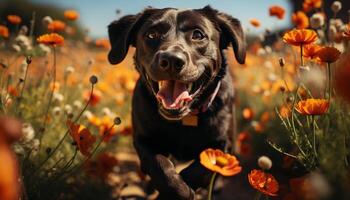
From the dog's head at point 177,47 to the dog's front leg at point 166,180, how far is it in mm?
274

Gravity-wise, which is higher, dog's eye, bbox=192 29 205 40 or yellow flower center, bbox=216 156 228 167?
dog's eye, bbox=192 29 205 40

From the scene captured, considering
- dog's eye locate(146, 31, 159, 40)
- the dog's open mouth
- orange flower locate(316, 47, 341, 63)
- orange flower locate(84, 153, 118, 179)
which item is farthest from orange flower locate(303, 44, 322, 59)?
orange flower locate(84, 153, 118, 179)

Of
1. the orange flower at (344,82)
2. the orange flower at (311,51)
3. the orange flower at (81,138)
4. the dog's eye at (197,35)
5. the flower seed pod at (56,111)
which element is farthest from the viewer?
the flower seed pod at (56,111)

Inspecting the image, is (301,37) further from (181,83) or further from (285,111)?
(181,83)

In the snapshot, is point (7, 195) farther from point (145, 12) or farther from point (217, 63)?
point (145, 12)

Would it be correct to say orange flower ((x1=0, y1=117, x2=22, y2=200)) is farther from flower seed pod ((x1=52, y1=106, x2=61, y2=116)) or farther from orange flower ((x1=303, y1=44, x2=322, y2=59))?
flower seed pod ((x1=52, y1=106, x2=61, y2=116))

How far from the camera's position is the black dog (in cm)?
287

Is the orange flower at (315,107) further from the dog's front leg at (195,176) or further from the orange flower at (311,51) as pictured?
the dog's front leg at (195,176)

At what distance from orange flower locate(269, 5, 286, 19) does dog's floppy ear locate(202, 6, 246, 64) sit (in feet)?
0.83

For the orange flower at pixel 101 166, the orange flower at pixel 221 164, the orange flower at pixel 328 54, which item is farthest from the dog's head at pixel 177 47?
the orange flower at pixel 221 164

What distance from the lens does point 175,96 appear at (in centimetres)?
303

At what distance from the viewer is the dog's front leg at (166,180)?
2586 millimetres

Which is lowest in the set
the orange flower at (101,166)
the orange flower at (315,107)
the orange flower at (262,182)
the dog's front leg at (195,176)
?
the orange flower at (101,166)

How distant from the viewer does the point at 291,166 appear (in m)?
3.02
